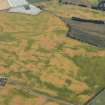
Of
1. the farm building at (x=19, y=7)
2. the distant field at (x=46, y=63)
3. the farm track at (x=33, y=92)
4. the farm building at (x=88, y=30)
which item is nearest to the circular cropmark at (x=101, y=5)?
the farm building at (x=88, y=30)

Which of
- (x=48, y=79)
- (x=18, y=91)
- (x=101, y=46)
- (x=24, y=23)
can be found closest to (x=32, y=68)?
(x=48, y=79)

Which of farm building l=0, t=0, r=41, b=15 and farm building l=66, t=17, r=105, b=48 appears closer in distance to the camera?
farm building l=66, t=17, r=105, b=48

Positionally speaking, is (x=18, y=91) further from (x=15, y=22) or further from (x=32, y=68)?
(x=15, y=22)

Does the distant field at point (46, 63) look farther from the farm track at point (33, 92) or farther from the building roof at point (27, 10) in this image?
the building roof at point (27, 10)

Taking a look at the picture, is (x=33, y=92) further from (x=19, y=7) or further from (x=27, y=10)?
(x=19, y=7)

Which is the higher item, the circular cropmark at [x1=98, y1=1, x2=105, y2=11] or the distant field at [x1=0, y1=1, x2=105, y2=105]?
the distant field at [x1=0, y1=1, x2=105, y2=105]

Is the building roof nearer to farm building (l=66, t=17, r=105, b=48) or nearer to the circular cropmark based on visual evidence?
farm building (l=66, t=17, r=105, b=48)

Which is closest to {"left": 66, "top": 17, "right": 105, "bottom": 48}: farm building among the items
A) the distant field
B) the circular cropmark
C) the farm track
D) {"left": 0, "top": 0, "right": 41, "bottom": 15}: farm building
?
the distant field

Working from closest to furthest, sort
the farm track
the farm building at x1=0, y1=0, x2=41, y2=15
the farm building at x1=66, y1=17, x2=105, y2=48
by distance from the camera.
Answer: the farm track
the farm building at x1=66, y1=17, x2=105, y2=48
the farm building at x1=0, y1=0, x2=41, y2=15
